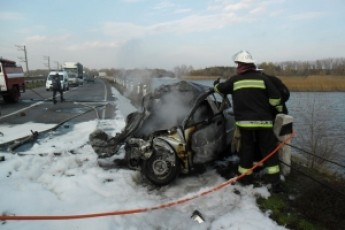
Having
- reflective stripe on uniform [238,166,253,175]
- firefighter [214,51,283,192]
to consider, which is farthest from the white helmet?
reflective stripe on uniform [238,166,253,175]

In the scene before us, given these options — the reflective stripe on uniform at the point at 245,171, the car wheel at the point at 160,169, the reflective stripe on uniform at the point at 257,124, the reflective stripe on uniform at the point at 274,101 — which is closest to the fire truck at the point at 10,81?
the car wheel at the point at 160,169

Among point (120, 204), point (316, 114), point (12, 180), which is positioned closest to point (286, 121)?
point (120, 204)

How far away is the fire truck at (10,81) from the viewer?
19312 mm

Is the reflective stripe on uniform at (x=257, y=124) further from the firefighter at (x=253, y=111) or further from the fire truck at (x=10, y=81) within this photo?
the fire truck at (x=10, y=81)

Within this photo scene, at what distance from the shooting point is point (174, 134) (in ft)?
20.2

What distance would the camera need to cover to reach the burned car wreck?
6062 mm

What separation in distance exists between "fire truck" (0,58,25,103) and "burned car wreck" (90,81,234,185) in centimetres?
1376

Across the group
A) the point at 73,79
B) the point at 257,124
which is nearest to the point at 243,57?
the point at 257,124

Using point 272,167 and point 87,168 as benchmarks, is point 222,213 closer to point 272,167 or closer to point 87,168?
point 272,167

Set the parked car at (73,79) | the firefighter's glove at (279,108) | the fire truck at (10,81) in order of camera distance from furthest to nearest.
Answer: the parked car at (73,79), the fire truck at (10,81), the firefighter's glove at (279,108)

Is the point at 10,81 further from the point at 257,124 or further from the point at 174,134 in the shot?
the point at 257,124

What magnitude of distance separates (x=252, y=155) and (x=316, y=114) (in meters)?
8.99

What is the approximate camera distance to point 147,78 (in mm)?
17766

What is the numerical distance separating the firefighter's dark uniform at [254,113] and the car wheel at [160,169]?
105cm
